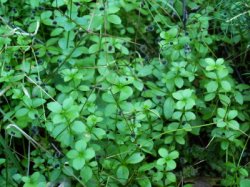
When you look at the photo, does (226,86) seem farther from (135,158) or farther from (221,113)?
(135,158)

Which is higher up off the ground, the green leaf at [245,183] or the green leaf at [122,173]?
the green leaf at [122,173]

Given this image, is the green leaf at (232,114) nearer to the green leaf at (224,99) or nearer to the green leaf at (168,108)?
the green leaf at (224,99)

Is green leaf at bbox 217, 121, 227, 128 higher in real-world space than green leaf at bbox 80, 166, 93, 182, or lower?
higher

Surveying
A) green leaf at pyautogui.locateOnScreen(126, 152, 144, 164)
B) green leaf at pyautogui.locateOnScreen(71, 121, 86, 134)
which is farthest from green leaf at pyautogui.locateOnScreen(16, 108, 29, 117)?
green leaf at pyautogui.locateOnScreen(126, 152, 144, 164)

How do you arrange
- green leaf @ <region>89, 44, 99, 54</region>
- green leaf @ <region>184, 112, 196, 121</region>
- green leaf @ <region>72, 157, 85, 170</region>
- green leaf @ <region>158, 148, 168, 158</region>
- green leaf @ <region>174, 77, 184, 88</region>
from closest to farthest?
green leaf @ <region>72, 157, 85, 170</region> → green leaf @ <region>158, 148, 168, 158</region> → green leaf @ <region>184, 112, 196, 121</region> → green leaf @ <region>174, 77, 184, 88</region> → green leaf @ <region>89, 44, 99, 54</region>

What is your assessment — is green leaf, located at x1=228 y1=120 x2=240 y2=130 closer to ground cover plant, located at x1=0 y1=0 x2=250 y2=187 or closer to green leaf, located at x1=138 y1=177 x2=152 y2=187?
ground cover plant, located at x1=0 y1=0 x2=250 y2=187

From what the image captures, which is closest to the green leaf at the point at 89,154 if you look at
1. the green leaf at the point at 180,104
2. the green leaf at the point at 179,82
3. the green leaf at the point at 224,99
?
the green leaf at the point at 180,104

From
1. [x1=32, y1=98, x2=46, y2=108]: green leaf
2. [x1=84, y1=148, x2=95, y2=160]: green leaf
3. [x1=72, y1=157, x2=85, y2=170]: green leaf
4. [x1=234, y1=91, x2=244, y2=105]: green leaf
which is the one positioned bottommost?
[x1=72, y1=157, x2=85, y2=170]: green leaf

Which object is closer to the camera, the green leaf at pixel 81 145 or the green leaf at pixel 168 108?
the green leaf at pixel 81 145
